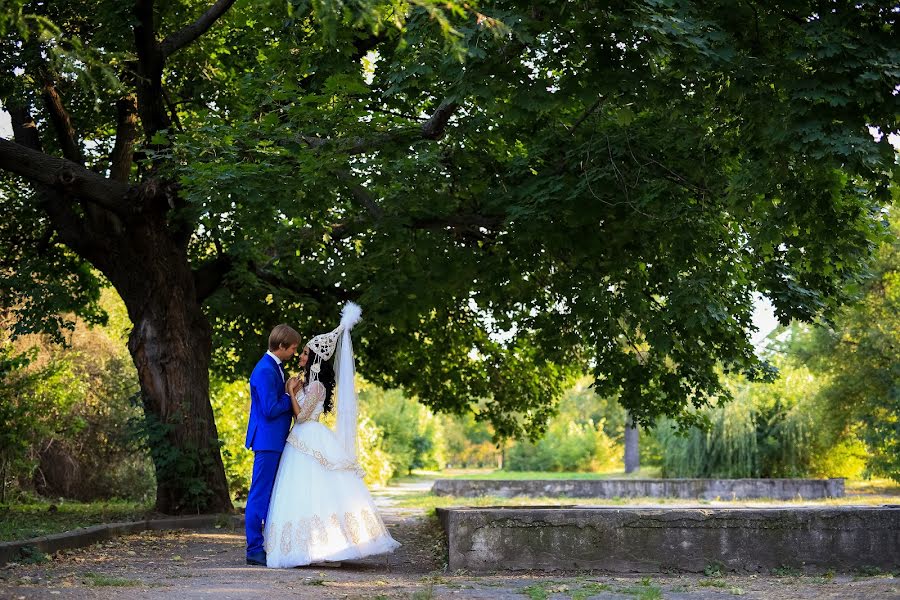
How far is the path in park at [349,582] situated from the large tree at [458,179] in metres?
3.40

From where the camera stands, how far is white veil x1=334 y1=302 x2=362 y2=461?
896 cm

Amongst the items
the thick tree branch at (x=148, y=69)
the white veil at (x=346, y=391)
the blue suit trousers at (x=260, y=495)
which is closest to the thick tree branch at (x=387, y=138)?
the thick tree branch at (x=148, y=69)

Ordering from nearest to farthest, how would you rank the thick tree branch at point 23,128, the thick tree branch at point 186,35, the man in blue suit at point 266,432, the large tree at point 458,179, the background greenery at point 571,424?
the large tree at point 458,179
the man in blue suit at point 266,432
the thick tree branch at point 186,35
the thick tree branch at point 23,128
the background greenery at point 571,424

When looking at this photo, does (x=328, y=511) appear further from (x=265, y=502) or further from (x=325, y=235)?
(x=325, y=235)

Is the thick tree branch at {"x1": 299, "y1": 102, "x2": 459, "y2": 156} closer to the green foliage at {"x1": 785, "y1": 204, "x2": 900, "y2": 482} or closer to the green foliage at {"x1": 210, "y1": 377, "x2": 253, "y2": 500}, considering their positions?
the green foliage at {"x1": 210, "y1": 377, "x2": 253, "y2": 500}

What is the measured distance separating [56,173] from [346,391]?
6.03 m

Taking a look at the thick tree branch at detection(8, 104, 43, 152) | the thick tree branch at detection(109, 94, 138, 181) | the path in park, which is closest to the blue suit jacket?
the path in park

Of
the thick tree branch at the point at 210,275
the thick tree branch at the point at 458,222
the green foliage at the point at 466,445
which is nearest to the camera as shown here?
the thick tree branch at the point at 458,222

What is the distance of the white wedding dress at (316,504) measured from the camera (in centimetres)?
855

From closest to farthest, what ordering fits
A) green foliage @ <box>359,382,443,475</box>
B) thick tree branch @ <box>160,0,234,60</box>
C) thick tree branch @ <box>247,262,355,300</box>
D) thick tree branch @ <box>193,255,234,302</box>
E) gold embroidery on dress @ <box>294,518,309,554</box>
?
gold embroidery on dress @ <box>294,518,309,554</box>
thick tree branch @ <box>160,0,234,60</box>
thick tree branch @ <box>193,255,234,302</box>
thick tree branch @ <box>247,262,355,300</box>
green foliage @ <box>359,382,443,475</box>

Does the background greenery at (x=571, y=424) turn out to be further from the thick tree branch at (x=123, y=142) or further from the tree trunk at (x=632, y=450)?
the thick tree branch at (x=123, y=142)

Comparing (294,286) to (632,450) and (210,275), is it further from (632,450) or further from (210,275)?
(632,450)

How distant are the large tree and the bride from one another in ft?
9.55

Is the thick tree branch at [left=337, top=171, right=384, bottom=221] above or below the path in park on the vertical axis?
above
